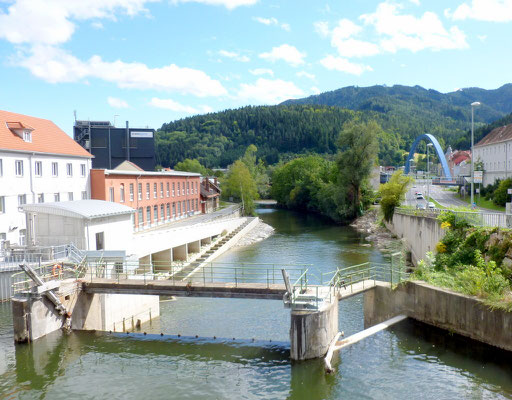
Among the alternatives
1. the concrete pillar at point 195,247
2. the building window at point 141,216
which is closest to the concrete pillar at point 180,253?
the concrete pillar at point 195,247

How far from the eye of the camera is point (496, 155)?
64.1 m

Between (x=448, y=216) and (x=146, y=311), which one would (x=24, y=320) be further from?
(x=448, y=216)

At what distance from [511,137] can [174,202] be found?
43847 mm

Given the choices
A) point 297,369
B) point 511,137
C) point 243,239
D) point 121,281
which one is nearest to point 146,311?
point 121,281

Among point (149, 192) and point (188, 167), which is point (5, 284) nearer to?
point (149, 192)

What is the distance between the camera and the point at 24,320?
18.7 metres

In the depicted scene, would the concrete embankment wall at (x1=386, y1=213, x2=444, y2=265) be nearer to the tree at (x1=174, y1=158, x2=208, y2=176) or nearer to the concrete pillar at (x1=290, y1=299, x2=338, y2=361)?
the concrete pillar at (x1=290, y1=299, x2=338, y2=361)

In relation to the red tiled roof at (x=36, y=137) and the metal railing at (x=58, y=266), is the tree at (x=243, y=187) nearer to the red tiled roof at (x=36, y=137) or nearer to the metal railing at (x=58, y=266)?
the red tiled roof at (x=36, y=137)

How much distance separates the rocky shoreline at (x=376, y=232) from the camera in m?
43.6

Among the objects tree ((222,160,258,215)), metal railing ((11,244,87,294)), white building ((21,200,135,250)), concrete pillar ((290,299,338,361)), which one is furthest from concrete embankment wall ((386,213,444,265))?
tree ((222,160,258,215))

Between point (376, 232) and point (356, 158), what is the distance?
585 inches

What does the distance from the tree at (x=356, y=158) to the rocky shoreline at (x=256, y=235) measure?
49.5 ft

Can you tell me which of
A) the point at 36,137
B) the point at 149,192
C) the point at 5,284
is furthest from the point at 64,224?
the point at 149,192

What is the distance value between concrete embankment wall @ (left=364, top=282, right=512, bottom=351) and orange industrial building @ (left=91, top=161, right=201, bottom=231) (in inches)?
948
